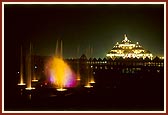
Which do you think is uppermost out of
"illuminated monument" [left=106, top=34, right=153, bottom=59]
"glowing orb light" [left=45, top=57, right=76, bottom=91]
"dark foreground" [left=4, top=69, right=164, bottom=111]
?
"illuminated monument" [left=106, top=34, right=153, bottom=59]

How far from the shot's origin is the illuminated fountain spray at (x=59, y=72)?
5.14 m

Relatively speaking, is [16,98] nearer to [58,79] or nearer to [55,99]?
[55,99]

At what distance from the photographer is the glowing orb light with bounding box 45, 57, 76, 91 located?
5.37 metres

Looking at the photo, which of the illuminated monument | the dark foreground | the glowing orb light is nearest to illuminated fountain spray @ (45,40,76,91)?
the glowing orb light

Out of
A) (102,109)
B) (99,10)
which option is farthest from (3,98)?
(99,10)

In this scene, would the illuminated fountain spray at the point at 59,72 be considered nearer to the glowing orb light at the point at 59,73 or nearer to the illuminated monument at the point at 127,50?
the glowing orb light at the point at 59,73

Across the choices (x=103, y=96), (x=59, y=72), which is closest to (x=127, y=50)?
(x=103, y=96)

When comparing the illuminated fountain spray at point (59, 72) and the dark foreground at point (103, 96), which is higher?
the illuminated fountain spray at point (59, 72)

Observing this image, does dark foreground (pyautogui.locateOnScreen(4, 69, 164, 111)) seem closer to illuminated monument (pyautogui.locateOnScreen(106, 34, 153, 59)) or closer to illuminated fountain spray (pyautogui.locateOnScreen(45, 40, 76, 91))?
illuminated fountain spray (pyautogui.locateOnScreen(45, 40, 76, 91))

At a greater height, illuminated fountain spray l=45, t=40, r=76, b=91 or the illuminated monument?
the illuminated monument

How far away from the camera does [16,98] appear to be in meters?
4.86

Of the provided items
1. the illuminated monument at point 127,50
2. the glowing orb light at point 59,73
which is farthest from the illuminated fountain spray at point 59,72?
the illuminated monument at point 127,50

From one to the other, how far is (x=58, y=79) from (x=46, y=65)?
1.19ft

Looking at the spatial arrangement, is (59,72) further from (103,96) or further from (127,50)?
(127,50)
